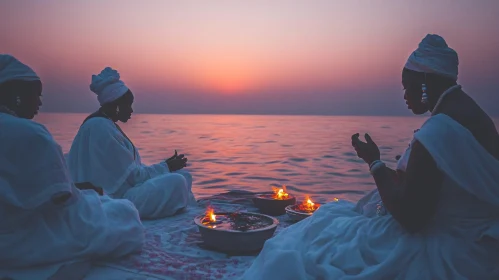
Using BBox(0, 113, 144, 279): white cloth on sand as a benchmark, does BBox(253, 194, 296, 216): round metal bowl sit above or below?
below

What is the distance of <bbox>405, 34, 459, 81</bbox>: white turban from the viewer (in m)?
2.33

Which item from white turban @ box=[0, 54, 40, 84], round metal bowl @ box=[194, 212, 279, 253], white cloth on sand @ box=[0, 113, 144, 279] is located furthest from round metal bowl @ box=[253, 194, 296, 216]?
white turban @ box=[0, 54, 40, 84]

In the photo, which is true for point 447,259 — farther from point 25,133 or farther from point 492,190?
point 25,133

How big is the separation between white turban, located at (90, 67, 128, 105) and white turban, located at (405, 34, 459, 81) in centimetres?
394

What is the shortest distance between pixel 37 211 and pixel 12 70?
1.06 metres

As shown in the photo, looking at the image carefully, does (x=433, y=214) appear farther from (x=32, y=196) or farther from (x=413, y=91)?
(x=32, y=196)

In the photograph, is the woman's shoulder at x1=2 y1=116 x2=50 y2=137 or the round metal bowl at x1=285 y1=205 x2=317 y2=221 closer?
the woman's shoulder at x1=2 y1=116 x2=50 y2=137

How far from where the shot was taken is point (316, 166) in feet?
47.9

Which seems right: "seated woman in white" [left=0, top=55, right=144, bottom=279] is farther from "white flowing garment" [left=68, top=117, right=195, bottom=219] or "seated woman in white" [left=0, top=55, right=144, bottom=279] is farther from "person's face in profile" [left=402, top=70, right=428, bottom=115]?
"person's face in profile" [left=402, top=70, right=428, bottom=115]

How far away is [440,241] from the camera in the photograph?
7.07ft

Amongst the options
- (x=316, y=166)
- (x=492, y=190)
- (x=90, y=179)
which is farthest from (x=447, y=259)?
(x=316, y=166)

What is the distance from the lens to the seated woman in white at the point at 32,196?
2852mm

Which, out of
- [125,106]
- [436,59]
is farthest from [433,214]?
[125,106]

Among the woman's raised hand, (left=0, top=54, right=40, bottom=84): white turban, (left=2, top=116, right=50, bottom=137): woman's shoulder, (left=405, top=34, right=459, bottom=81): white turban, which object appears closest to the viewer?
(left=405, top=34, right=459, bottom=81): white turban
